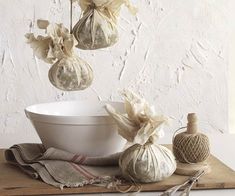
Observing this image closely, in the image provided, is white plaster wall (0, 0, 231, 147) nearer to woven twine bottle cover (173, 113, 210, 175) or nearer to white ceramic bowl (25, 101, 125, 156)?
white ceramic bowl (25, 101, 125, 156)

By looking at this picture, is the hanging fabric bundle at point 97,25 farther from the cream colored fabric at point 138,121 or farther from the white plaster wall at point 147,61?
the white plaster wall at point 147,61

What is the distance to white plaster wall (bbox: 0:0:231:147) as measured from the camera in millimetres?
1356

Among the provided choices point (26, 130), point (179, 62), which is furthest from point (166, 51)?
point (26, 130)

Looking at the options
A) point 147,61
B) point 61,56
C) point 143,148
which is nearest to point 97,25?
point 61,56

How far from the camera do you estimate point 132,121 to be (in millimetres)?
727

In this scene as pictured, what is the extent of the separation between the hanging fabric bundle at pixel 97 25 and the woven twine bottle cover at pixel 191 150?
0.19m

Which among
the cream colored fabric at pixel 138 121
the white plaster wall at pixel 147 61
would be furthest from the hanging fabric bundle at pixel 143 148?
the white plaster wall at pixel 147 61

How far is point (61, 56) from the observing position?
2.47ft

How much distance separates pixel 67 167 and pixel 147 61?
72 cm

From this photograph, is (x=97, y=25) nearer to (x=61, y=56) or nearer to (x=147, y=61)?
(x=61, y=56)

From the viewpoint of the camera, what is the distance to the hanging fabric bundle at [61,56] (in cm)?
74

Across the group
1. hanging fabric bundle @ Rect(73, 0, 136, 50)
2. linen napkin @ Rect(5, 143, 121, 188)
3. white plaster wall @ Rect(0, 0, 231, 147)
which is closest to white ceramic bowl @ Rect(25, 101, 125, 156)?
linen napkin @ Rect(5, 143, 121, 188)

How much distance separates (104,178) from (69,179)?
0.05 m

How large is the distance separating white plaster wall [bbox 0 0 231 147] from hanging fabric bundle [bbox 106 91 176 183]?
2.13 ft
